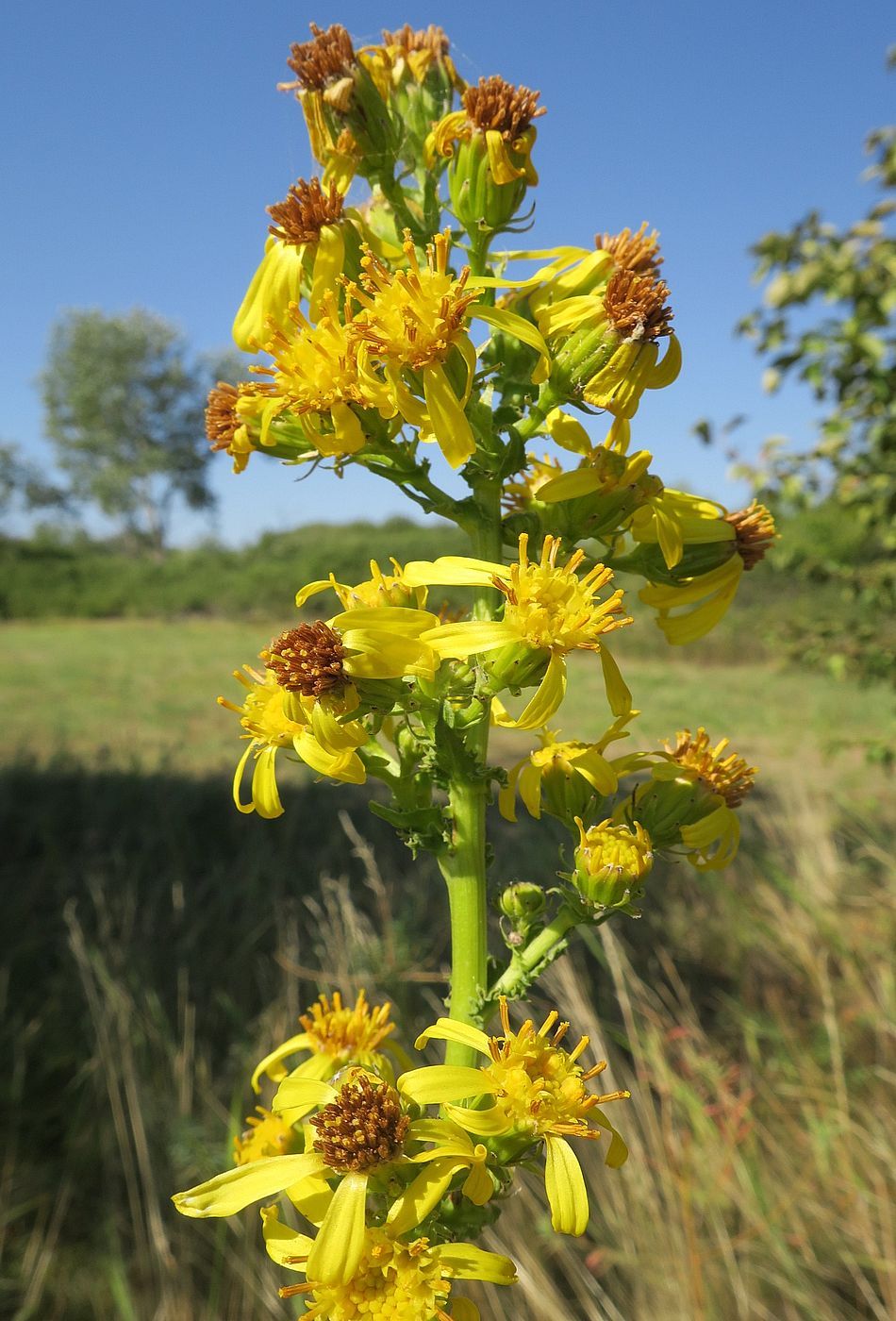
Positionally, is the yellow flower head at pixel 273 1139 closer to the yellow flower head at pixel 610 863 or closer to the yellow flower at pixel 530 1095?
the yellow flower at pixel 530 1095

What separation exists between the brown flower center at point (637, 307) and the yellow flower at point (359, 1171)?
0.96 metres

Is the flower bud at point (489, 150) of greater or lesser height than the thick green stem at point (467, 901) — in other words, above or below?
above

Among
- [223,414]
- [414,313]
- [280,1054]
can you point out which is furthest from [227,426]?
[280,1054]

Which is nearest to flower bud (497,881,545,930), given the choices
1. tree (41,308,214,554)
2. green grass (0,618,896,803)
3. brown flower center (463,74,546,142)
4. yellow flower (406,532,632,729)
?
yellow flower (406,532,632,729)

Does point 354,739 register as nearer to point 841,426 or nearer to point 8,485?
point 841,426

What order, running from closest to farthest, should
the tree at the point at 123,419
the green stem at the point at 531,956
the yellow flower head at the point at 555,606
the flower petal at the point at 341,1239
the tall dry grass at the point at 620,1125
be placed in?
the flower petal at the point at 341,1239 < the yellow flower head at the point at 555,606 < the green stem at the point at 531,956 < the tall dry grass at the point at 620,1125 < the tree at the point at 123,419

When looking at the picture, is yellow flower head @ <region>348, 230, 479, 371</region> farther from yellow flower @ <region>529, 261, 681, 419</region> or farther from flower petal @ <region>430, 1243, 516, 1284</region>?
flower petal @ <region>430, 1243, 516, 1284</region>

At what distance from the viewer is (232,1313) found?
9.08 feet

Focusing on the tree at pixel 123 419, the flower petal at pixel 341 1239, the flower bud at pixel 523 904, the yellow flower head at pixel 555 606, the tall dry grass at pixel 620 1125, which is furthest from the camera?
the tree at pixel 123 419

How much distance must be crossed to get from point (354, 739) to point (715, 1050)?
3462mm

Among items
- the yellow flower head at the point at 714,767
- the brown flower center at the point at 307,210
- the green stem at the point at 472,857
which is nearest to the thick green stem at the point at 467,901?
the green stem at the point at 472,857

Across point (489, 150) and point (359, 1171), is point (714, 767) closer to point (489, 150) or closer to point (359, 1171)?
point (359, 1171)

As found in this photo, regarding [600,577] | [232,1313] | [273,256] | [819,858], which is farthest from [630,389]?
[819,858]

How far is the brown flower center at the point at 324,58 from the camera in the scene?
123 cm
